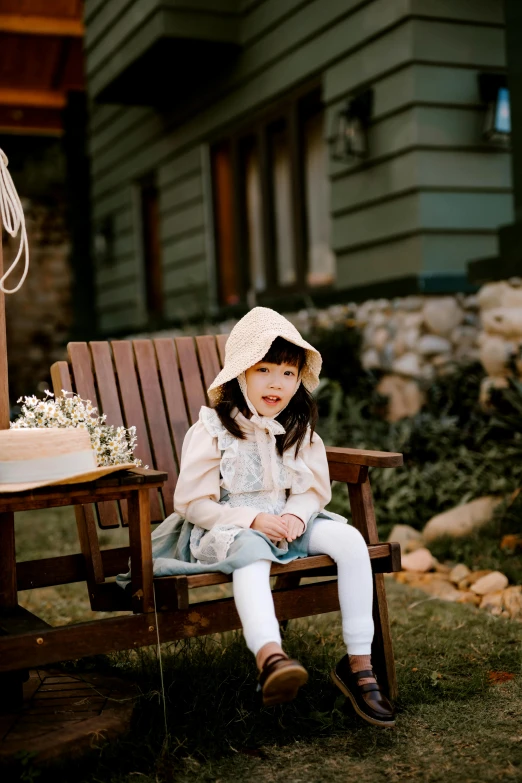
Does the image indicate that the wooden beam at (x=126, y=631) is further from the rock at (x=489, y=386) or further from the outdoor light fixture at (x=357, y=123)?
the outdoor light fixture at (x=357, y=123)

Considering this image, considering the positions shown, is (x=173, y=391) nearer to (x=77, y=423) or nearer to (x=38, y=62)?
(x=77, y=423)

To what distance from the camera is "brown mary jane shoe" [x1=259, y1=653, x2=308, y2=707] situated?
7.05 feet

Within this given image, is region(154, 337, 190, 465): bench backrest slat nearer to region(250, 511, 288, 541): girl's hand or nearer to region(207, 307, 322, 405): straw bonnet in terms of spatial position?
region(207, 307, 322, 405): straw bonnet

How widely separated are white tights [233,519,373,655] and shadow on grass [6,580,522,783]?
0.27 meters

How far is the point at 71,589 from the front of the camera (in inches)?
171

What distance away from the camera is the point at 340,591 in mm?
2508

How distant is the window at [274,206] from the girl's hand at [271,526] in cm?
430

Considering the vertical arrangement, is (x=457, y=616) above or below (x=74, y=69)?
below

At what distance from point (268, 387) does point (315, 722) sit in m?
0.96

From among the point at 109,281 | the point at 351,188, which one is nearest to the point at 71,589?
the point at 351,188

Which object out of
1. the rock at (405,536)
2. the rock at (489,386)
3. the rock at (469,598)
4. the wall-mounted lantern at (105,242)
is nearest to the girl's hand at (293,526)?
the rock at (469,598)

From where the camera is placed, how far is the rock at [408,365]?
565 centimetres

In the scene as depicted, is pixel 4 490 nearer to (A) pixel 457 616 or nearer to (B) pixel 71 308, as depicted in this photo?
(A) pixel 457 616

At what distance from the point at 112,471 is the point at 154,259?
7.74 metres
